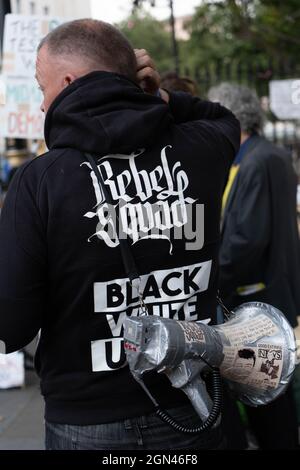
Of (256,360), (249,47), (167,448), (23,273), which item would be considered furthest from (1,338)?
(249,47)

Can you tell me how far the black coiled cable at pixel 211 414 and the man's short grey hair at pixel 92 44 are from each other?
803 mm

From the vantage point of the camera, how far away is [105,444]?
5.50 ft

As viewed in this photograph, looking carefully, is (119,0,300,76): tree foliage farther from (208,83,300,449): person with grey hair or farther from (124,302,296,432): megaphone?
(124,302,296,432): megaphone

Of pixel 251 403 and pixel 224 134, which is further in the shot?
pixel 224 134

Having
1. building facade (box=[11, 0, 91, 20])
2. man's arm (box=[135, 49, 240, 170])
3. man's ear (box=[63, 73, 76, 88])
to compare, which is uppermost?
man's ear (box=[63, 73, 76, 88])

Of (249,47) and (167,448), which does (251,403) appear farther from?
(249,47)

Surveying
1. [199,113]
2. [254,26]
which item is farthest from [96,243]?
[254,26]

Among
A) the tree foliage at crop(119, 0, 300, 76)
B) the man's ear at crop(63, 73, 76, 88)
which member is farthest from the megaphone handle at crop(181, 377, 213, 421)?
the tree foliage at crop(119, 0, 300, 76)

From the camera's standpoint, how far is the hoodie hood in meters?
1.60

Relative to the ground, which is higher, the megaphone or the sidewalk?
the megaphone

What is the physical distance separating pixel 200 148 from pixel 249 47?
1106 cm

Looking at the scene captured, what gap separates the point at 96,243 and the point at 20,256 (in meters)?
0.18

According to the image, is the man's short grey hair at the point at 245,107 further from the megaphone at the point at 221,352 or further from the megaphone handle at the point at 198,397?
the megaphone handle at the point at 198,397

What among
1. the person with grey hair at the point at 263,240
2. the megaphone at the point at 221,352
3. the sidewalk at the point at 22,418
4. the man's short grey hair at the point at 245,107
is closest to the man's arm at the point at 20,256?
the megaphone at the point at 221,352
